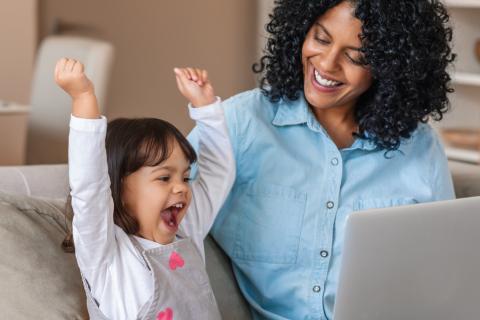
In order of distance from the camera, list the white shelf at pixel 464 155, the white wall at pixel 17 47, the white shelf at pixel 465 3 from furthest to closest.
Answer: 1. the white wall at pixel 17 47
2. the white shelf at pixel 464 155
3. the white shelf at pixel 465 3

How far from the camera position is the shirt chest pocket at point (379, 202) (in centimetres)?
182

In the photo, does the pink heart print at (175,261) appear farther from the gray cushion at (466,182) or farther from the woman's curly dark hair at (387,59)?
the gray cushion at (466,182)

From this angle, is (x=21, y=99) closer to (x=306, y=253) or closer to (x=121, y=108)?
(x=121, y=108)

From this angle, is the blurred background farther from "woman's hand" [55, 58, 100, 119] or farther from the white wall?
"woman's hand" [55, 58, 100, 119]

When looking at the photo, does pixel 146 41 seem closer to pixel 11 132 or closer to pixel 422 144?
pixel 11 132

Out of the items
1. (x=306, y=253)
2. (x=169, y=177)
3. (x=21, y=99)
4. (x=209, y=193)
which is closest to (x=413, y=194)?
(x=306, y=253)

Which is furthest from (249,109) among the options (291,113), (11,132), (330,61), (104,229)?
(11,132)

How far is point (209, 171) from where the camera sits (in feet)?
5.55

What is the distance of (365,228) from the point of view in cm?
133

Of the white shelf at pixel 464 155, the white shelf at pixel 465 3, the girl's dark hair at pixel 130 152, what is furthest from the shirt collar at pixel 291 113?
the white shelf at pixel 464 155

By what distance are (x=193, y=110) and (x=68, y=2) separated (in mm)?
3140

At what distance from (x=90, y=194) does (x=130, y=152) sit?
0.16m

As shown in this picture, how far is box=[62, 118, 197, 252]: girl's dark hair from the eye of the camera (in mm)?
1494

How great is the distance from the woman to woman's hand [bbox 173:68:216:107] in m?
0.15
